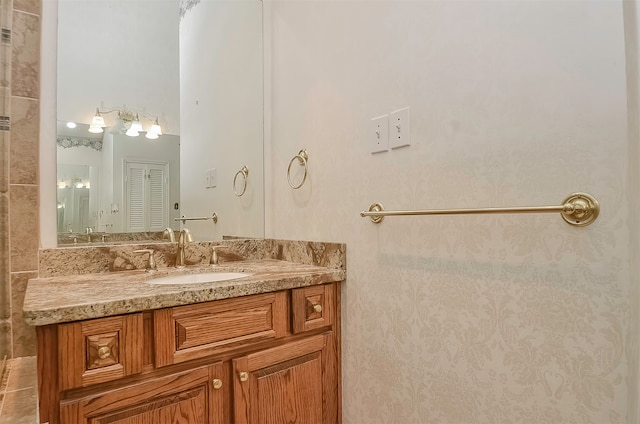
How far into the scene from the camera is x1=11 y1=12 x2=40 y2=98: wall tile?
1.12 metres

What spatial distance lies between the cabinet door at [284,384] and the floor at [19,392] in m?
0.48

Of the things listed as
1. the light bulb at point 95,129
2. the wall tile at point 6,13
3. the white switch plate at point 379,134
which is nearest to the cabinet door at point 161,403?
the white switch plate at point 379,134

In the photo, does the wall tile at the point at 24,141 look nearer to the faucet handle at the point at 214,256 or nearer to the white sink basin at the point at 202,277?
the white sink basin at the point at 202,277

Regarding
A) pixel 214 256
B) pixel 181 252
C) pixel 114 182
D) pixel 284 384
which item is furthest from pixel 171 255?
pixel 284 384

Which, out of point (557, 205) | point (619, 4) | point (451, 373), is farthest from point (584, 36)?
point (451, 373)

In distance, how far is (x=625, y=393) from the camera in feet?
2.27

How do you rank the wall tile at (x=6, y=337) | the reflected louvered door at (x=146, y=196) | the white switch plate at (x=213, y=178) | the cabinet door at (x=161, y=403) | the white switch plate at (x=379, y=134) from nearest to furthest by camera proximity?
1. the cabinet door at (x=161, y=403)
2. the wall tile at (x=6, y=337)
3. the white switch plate at (x=379, y=134)
4. the reflected louvered door at (x=146, y=196)
5. the white switch plate at (x=213, y=178)

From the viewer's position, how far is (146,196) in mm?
1456

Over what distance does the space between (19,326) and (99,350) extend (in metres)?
0.50

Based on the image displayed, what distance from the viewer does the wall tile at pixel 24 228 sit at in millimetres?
1108

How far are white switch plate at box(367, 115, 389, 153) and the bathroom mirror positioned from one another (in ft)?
2.36

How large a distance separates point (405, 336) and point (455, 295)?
0.23 metres

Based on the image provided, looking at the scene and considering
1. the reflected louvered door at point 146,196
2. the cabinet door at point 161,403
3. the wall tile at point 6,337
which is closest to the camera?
the cabinet door at point 161,403

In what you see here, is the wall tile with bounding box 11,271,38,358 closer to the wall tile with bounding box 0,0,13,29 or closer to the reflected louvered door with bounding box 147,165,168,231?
the reflected louvered door with bounding box 147,165,168,231
